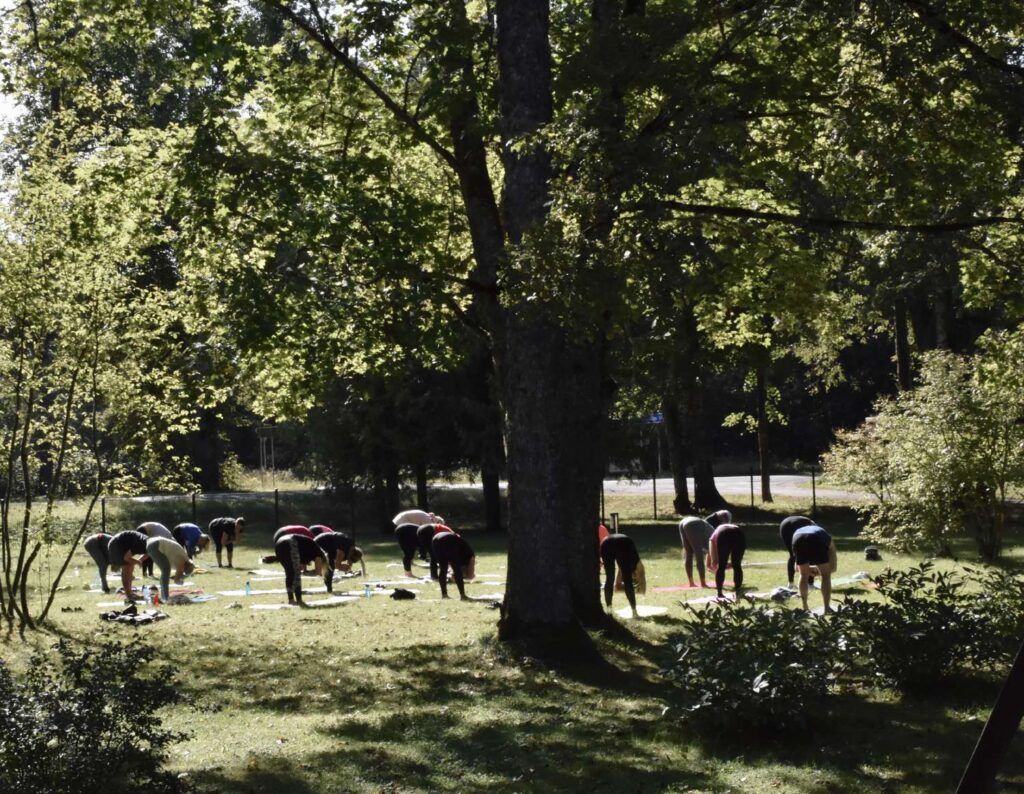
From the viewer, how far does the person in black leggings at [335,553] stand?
22731 mm

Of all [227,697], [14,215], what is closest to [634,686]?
[227,697]

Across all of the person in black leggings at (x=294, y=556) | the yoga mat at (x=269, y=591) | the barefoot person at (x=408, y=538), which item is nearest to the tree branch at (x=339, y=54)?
the person in black leggings at (x=294, y=556)

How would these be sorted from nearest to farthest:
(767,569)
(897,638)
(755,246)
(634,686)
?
(897,638), (634,686), (755,246), (767,569)

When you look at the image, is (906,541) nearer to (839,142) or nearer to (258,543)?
(839,142)

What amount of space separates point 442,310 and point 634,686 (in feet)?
21.1

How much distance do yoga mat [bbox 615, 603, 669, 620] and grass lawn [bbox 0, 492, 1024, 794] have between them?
207 millimetres

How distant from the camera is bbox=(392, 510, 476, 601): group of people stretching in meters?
20.1

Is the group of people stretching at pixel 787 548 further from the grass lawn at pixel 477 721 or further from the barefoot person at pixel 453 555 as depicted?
the barefoot person at pixel 453 555

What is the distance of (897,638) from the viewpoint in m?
9.95

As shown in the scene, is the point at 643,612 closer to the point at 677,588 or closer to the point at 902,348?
the point at 677,588

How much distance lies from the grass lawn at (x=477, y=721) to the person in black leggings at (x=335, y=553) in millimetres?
4691

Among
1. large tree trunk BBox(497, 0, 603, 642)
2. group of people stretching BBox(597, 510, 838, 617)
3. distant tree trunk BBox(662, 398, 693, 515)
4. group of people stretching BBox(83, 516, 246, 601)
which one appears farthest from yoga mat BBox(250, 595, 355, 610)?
distant tree trunk BBox(662, 398, 693, 515)

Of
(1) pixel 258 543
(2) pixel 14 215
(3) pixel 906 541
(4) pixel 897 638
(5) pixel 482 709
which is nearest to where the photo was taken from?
(4) pixel 897 638

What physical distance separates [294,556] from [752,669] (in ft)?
39.6
